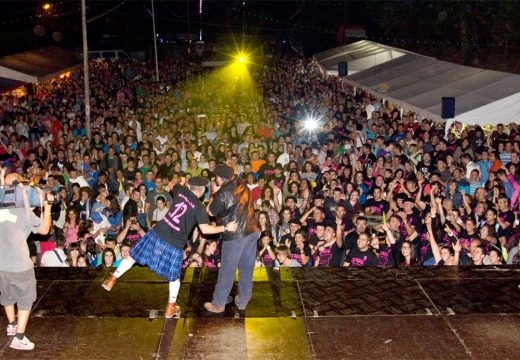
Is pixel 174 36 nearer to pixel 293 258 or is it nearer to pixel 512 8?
pixel 512 8

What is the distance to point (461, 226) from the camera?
8297mm

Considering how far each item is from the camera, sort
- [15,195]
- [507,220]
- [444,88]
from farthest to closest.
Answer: [444,88]
[507,220]
[15,195]

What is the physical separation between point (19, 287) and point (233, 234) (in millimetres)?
1841

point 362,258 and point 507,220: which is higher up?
point 507,220

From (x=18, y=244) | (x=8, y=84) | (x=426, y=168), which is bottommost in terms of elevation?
(x=18, y=244)

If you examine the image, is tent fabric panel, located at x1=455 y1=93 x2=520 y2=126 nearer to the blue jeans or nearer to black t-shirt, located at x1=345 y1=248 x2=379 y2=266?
black t-shirt, located at x1=345 y1=248 x2=379 y2=266

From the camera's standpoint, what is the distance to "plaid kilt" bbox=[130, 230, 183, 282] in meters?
5.29

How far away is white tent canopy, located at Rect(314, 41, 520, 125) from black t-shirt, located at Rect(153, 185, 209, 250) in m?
9.40

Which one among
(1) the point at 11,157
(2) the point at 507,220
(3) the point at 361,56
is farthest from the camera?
(3) the point at 361,56

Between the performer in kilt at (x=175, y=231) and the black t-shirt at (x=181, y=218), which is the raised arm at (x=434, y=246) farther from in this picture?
the black t-shirt at (x=181, y=218)

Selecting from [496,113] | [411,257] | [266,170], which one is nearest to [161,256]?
[411,257]

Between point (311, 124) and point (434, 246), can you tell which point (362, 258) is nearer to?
point (434, 246)

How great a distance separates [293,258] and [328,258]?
46 cm

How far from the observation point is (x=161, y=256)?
17.4 feet
